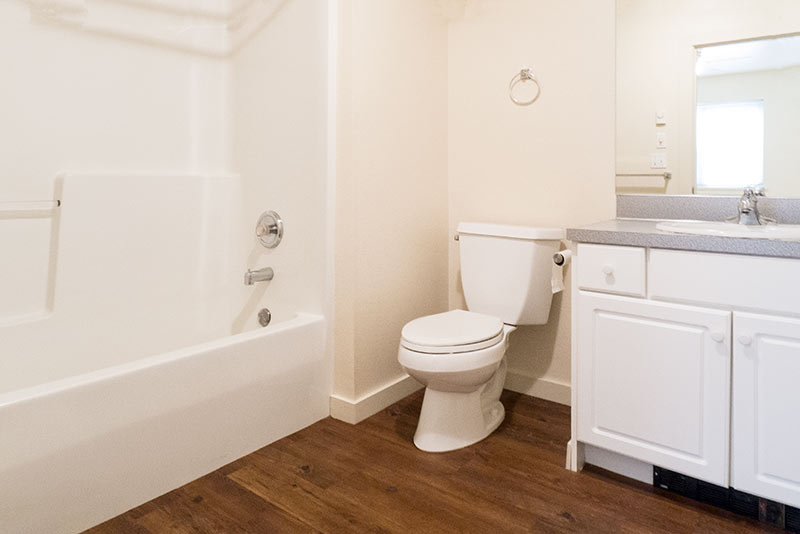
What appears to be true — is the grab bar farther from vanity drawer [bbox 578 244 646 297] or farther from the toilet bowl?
vanity drawer [bbox 578 244 646 297]

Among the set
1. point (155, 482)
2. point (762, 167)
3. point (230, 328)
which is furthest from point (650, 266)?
point (230, 328)

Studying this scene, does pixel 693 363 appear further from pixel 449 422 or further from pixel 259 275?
pixel 259 275

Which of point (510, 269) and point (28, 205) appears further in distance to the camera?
point (510, 269)

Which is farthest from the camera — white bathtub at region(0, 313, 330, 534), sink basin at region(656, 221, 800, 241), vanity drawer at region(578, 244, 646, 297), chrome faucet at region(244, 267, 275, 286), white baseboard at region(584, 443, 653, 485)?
chrome faucet at region(244, 267, 275, 286)

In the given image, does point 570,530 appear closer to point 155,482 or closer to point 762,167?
point 155,482

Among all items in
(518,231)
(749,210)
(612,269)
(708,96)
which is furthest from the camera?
(518,231)

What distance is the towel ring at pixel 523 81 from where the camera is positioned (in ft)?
8.07

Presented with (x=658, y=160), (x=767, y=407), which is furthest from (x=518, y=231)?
(x=767, y=407)

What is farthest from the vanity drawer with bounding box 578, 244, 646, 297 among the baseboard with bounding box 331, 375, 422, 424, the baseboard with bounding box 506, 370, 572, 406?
the baseboard with bounding box 331, 375, 422, 424

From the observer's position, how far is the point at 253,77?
2592 mm

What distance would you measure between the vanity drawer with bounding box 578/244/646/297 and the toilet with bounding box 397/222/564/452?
344 mm

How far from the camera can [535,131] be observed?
2.48 metres

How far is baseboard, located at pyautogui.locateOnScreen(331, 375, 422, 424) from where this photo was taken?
2322 millimetres

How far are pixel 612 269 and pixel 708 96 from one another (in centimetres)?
84
